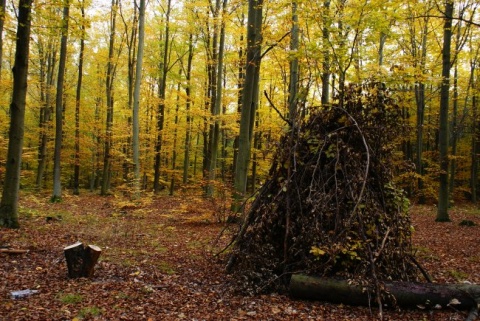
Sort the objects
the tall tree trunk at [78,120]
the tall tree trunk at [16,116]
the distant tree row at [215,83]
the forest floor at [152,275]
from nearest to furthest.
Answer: the forest floor at [152,275] → the tall tree trunk at [16,116] → the distant tree row at [215,83] → the tall tree trunk at [78,120]

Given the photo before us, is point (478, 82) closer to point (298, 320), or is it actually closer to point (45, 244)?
point (298, 320)

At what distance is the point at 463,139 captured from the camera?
23.6 m

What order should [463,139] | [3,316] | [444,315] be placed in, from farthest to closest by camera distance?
[463,139]
[444,315]
[3,316]

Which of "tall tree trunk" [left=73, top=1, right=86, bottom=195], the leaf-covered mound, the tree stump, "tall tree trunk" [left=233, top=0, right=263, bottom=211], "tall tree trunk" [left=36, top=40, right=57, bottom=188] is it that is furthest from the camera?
"tall tree trunk" [left=36, top=40, right=57, bottom=188]

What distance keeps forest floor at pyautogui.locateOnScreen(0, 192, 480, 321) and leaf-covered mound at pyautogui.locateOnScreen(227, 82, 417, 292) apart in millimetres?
513

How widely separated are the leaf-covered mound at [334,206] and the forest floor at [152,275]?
513 mm


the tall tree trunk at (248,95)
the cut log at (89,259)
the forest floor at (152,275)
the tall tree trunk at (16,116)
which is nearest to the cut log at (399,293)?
the forest floor at (152,275)

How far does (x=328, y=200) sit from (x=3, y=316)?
423 centimetres

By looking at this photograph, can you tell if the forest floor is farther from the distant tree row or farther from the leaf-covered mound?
the distant tree row

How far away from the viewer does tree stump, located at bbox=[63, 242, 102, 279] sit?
5.21 m

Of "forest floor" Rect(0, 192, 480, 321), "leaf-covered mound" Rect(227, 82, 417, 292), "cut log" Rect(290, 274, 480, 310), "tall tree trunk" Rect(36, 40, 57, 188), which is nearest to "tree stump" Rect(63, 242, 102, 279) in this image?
"forest floor" Rect(0, 192, 480, 321)

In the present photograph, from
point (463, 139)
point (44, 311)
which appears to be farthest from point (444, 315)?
point (463, 139)

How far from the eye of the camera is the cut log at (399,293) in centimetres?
411

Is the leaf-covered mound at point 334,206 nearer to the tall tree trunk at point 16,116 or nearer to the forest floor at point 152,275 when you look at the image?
the forest floor at point 152,275
